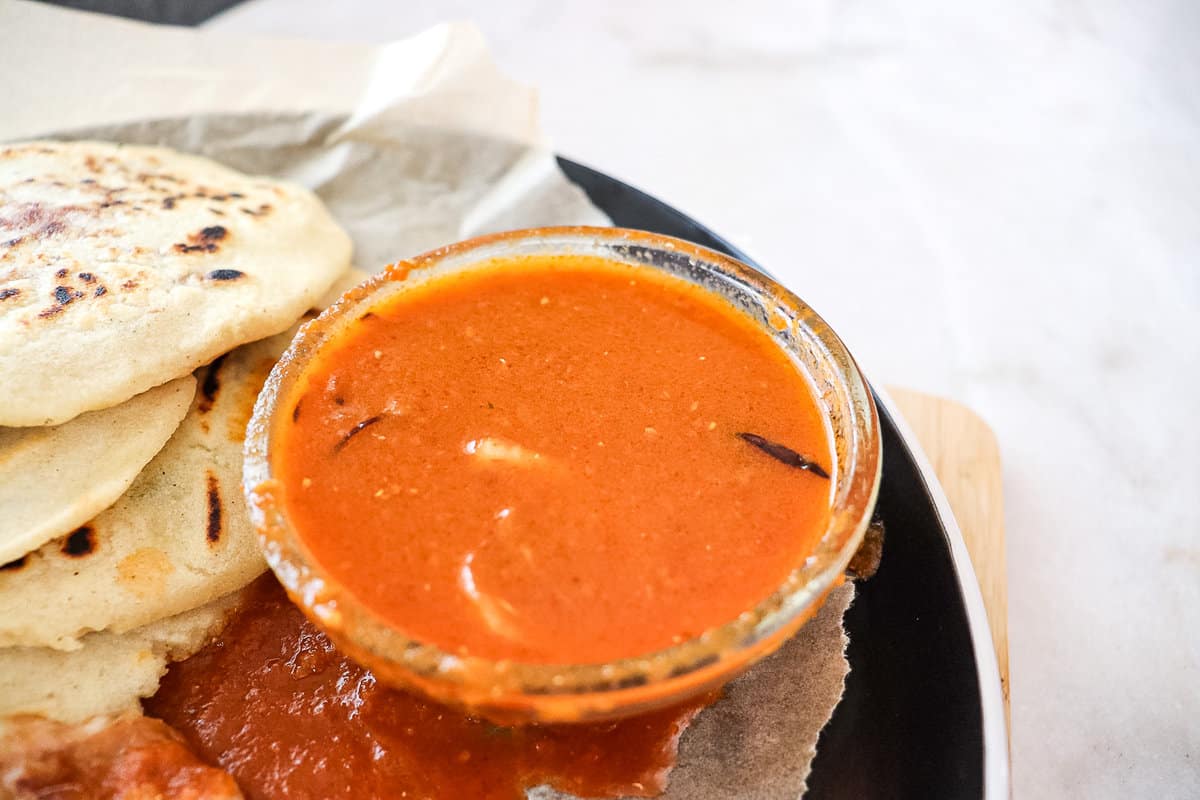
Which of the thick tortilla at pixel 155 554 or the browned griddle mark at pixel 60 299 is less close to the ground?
the browned griddle mark at pixel 60 299

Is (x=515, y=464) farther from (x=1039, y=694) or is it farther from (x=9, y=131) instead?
(x=9, y=131)

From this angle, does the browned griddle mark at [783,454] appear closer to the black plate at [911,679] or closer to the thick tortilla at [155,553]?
the black plate at [911,679]

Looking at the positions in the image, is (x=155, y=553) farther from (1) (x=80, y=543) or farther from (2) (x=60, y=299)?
(2) (x=60, y=299)

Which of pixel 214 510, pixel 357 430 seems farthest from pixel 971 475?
pixel 214 510

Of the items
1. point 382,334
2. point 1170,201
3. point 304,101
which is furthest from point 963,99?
point 382,334

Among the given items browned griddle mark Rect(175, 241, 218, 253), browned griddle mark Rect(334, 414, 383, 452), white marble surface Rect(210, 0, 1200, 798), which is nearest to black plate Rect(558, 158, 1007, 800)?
white marble surface Rect(210, 0, 1200, 798)

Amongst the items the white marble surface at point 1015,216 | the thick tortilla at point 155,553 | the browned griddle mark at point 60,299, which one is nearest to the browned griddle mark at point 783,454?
the white marble surface at point 1015,216

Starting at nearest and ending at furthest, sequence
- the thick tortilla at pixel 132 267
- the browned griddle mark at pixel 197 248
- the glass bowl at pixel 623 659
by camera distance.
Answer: the glass bowl at pixel 623 659
the thick tortilla at pixel 132 267
the browned griddle mark at pixel 197 248

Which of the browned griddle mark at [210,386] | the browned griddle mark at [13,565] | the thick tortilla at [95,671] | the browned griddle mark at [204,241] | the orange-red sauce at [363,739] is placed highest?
the browned griddle mark at [204,241]
